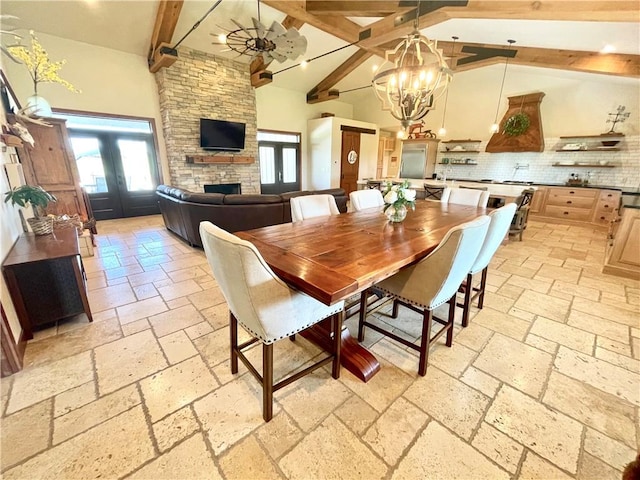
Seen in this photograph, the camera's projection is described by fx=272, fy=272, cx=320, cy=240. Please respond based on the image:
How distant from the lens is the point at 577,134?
19.4 ft

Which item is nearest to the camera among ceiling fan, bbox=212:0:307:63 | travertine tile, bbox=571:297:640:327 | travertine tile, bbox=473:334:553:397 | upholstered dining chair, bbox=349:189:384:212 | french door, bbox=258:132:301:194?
travertine tile, bbox=473:334:553:397

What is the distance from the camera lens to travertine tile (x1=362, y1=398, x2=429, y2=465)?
1265 millimetres

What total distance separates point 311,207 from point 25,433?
7.18 feet

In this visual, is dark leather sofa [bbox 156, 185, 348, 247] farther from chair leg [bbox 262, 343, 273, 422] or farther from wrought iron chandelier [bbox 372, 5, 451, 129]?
chair leg [bbox 262, 343, 273, 422]

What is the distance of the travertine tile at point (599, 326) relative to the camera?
2.12 m

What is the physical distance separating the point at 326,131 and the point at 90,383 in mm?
7708

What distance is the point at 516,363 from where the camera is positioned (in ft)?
5.99

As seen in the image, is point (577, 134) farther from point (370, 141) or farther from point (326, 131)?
point (326, 131)

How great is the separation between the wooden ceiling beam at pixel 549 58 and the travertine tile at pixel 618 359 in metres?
4.15

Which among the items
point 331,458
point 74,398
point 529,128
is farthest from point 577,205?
point 74,398

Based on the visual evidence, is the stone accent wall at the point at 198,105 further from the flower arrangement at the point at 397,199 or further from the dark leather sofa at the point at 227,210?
the flower arrangement at the point at 397,199

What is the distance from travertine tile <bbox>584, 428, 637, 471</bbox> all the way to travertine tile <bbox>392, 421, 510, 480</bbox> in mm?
491

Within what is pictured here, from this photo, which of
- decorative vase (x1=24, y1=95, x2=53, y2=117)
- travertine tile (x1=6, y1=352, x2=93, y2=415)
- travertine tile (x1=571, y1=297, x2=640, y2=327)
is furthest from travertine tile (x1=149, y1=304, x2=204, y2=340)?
travertine tile (x1=571, y1=297, x2=640, y2=327)

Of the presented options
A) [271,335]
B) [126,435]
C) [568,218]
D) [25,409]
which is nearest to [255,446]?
[271,335]
